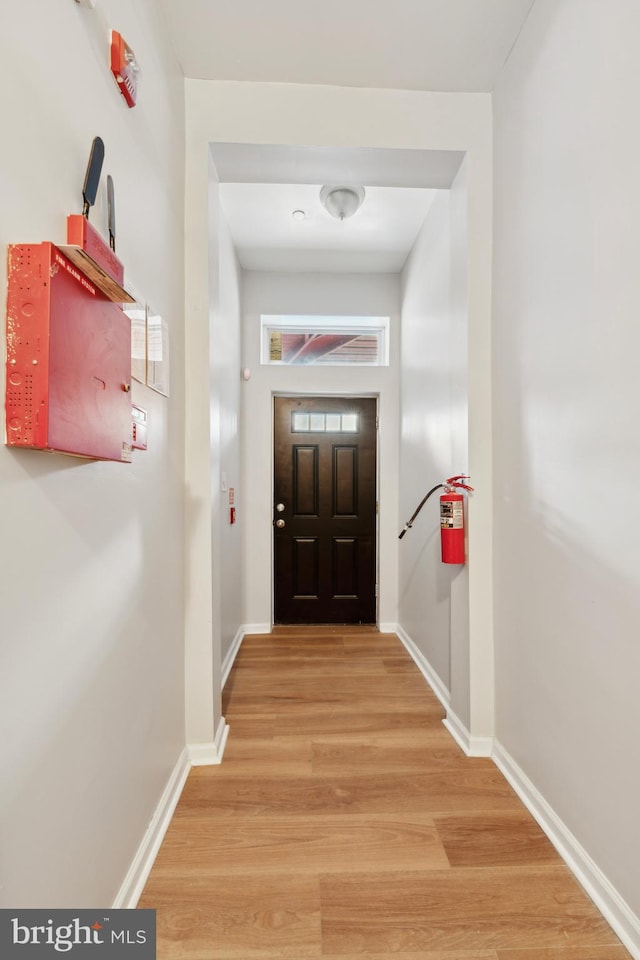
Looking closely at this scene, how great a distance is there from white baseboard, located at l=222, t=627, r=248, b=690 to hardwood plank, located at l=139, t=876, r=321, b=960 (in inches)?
54.9

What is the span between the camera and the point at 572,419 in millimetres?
1454

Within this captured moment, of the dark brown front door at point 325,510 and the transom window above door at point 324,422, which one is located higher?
the transom window above door at point 324,422

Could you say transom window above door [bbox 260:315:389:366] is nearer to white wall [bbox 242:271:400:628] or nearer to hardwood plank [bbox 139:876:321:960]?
white wall [bbox 242:271:400:628]

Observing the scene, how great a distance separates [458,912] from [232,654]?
2075 millimetres

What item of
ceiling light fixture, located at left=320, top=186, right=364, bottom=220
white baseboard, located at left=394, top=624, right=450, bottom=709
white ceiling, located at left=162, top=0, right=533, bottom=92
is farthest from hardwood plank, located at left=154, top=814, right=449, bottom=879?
ceiling light fixture, located at left=320, top=186, right=364, bottom=220

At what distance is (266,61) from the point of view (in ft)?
6.25

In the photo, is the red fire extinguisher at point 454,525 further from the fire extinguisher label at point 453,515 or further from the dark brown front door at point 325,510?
the dark brown front door at point 325,510

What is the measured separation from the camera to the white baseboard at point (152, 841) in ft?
4.14

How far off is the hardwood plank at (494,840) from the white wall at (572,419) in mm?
124

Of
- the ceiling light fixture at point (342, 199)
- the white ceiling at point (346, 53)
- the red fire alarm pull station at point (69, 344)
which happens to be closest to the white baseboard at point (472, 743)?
the red fire alarm pull station at point (69, 344)

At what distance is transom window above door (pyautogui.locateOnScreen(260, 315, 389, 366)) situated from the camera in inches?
153

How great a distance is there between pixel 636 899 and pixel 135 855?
1.36 metres

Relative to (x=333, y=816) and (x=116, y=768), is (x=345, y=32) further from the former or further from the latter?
(x=333, y=816)

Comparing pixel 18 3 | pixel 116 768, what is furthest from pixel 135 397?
pixel 116 768
